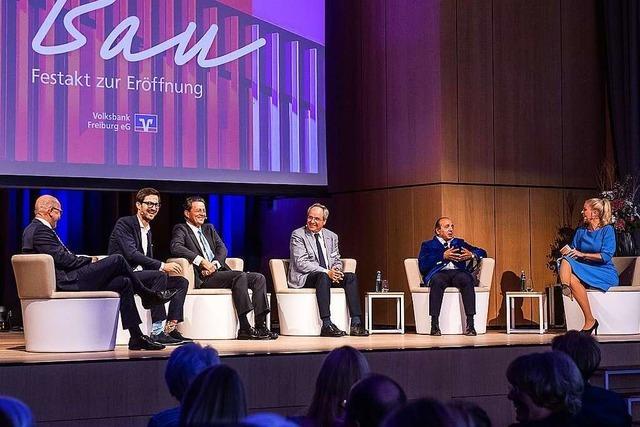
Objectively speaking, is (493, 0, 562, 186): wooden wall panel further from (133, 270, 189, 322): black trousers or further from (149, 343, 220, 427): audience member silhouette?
(149, 343, 220, 427): audience member silhouette

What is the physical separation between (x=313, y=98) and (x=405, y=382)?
11.5ft

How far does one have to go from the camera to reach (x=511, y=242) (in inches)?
336

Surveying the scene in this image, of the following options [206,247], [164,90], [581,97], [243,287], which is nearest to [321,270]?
[243,287]

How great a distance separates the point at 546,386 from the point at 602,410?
1.20ft

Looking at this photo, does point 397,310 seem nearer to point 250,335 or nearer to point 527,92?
point 250,335

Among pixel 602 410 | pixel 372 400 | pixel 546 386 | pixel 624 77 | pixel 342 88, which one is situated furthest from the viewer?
pixel 342 88

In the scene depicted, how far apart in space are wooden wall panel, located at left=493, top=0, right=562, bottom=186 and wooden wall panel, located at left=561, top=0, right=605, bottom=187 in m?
0.09

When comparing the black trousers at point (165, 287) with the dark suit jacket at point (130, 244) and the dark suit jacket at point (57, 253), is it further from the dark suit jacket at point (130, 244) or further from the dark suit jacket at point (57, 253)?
the dark suit jacket at point (57, 253)

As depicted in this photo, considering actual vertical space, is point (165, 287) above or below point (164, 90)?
below

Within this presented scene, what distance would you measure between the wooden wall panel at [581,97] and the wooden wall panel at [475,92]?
82 centimetres

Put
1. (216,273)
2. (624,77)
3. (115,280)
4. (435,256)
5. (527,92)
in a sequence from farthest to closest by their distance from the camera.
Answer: (624,77) < (527,92) < (435,256) < (216,273) < (115,280)

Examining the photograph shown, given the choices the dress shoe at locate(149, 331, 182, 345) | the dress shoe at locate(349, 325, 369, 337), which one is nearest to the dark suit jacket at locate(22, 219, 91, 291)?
the dress shoe at locate(149, 331, 182, 345)

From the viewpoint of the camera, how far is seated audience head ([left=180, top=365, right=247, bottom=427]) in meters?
1.88

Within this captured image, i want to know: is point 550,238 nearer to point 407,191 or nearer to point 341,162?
point 407,191
